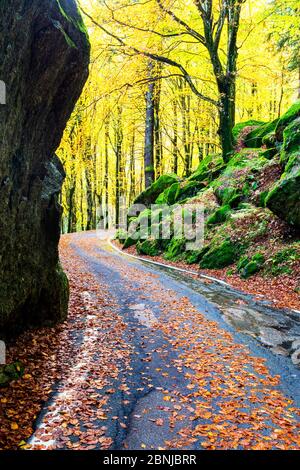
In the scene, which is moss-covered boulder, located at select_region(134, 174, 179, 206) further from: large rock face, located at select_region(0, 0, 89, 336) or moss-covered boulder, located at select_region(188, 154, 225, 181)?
large rock face, located at select_region(0, 0, 89, 336)

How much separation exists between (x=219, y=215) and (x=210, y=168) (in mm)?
6198

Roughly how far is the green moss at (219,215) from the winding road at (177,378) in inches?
253

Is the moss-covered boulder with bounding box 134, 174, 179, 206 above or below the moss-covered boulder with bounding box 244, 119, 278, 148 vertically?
below

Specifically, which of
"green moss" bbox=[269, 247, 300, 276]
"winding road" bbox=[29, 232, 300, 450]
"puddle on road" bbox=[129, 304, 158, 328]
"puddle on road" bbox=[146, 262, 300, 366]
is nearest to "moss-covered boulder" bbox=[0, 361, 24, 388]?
"winding road" bbox=[29, 232, 300, 450]

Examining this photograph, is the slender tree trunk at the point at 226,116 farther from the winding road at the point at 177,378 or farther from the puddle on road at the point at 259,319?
the winding road at the point at 177,378

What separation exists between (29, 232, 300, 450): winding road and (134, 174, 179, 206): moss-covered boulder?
15.0 metres

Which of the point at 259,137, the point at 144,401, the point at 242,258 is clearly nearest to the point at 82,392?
the point at 144,401

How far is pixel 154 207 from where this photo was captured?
23.8 m

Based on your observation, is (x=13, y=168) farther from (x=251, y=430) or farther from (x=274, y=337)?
(x=274, y=337)

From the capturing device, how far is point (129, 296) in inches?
451

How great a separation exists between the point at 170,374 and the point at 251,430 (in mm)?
1903

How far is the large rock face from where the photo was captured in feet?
20.5

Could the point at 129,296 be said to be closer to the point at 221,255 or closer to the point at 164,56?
the point at 221,255

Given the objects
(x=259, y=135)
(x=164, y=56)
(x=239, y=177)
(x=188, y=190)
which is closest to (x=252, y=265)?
(x=239, y=177)
